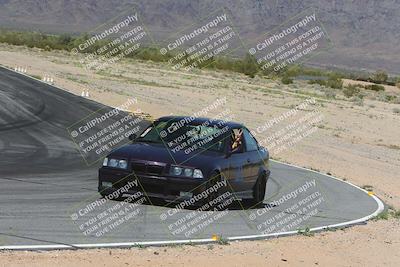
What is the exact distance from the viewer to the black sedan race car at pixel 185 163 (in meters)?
11.6

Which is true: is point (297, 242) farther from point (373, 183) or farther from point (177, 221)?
point (373, 183)

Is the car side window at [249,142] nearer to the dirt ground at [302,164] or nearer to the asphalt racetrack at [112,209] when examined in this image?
→ the asphalt racetrack at [112,209]

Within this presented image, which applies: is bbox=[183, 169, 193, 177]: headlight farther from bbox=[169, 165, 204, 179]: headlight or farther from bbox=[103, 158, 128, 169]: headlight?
bbox=[103, 158, 128, 169]: headlight

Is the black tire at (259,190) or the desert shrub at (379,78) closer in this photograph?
the black tire at (259,190)

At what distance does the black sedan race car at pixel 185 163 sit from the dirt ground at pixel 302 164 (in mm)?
1690

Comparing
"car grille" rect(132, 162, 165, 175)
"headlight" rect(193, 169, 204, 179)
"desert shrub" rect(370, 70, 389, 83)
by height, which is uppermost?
"car grille" rect(132, 162, 165, 175)

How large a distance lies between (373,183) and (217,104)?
25269 mm

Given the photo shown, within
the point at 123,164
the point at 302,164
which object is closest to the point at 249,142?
the point at 123,164

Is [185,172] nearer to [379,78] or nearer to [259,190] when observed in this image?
[259,190]

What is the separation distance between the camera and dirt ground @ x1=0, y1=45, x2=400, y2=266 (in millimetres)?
8844

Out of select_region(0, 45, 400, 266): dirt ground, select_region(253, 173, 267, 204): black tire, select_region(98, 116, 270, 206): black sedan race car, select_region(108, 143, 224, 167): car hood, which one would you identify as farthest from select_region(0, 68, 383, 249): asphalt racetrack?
select_region(108, 143, 224, 167): car hood

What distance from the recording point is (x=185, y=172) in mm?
11633

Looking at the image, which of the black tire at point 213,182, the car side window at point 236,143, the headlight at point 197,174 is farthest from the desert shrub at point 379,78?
the headlight at point 197,174

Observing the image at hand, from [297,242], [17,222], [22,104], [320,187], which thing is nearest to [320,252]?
[297,242]
